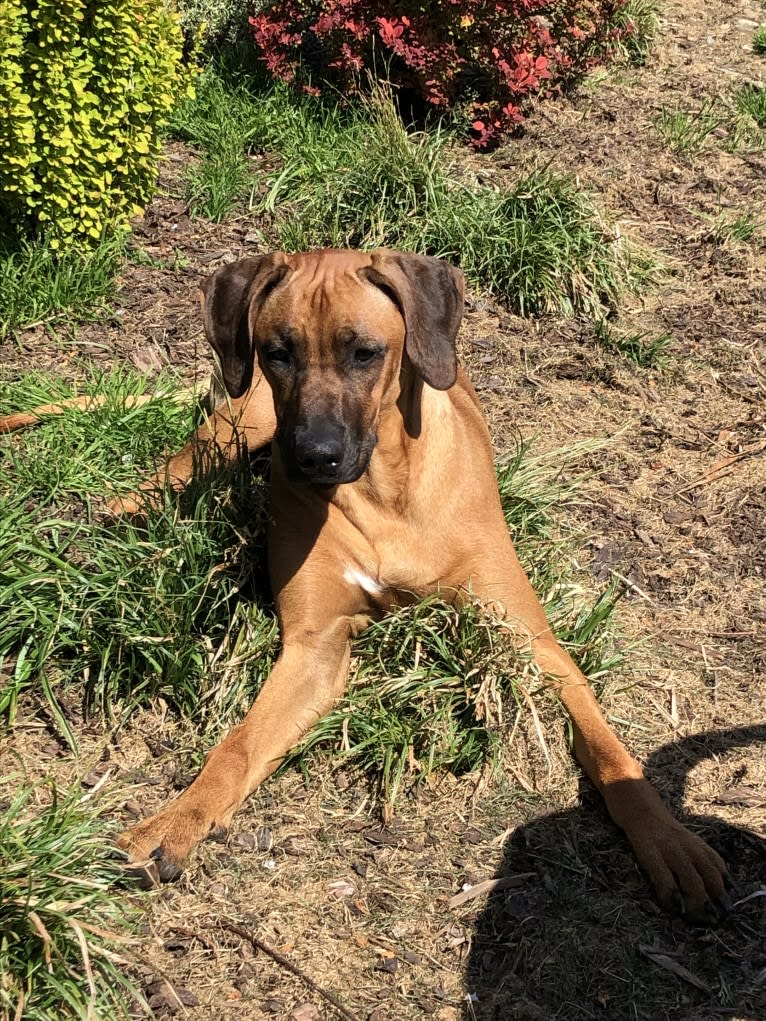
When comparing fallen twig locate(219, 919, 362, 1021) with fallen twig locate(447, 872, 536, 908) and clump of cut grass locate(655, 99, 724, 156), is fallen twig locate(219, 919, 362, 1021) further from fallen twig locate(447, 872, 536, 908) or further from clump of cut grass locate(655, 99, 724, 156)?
clump of cut grass locate(655, 99, 724, 156)

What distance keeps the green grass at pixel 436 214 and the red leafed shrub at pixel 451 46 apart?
1.00 ft

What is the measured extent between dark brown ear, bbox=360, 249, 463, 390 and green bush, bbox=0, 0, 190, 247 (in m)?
2.31

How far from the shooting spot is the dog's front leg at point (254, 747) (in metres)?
3.36

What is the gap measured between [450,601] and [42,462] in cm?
164

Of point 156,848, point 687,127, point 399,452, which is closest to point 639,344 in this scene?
point 687,127

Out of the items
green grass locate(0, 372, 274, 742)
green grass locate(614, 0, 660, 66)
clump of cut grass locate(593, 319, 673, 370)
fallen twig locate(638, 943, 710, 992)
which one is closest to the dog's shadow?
fallen twig locate(638, 943, 710, 992)

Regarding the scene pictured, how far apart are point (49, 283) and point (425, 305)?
2.60 metres

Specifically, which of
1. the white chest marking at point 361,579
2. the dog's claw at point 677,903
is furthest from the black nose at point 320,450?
the dog's claw at point 677,903

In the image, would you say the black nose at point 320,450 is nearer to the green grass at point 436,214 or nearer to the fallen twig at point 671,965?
the fallen twig at point 671,965

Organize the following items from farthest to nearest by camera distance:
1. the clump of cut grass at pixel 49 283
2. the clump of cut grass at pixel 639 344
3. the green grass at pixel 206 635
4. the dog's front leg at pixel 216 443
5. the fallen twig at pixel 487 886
Result: the clump of cut grass at pixel 639 344, the clump of cut grass at pixel 49 283, the dog's front leg at pixel 216 443, the green grass at pixel 206 635, the fallen twig at pixel 487 886

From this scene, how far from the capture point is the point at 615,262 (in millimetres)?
5996

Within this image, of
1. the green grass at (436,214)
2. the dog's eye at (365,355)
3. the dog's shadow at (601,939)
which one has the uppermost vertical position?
the dog's eye at (365,355)

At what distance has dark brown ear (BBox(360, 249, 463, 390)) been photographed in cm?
362

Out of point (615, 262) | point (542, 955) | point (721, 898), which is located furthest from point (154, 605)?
point (615, 262)
